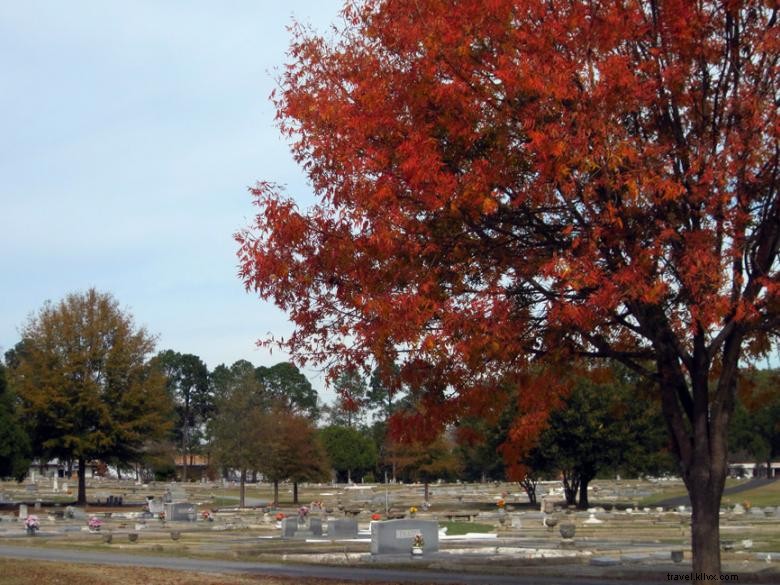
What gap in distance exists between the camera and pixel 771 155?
12625 millimetres

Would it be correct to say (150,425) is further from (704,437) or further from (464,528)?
(704,437)

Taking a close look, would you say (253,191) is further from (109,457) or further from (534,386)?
(109,457)

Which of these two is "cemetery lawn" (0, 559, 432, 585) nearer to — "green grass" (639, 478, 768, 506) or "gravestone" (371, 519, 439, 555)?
"gravestone" (371, 519, 439, 555)

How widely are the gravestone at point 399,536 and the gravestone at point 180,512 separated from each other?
76.7ft

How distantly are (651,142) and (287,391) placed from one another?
494 feet

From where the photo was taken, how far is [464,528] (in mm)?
41125

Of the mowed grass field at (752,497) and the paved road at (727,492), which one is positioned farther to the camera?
the mowed grass field at (752,497)

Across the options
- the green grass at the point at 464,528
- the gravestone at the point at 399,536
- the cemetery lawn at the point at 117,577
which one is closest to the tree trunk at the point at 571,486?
the green grass at the point at 464,528

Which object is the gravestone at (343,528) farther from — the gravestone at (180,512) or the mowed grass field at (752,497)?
the mowed grass field at (752,497)

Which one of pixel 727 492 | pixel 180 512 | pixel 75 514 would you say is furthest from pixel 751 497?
pixel 75 514

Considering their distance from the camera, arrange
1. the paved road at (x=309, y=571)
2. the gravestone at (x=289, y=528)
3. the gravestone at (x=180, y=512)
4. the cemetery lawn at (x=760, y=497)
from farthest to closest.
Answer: the cemetery lawn at (x=760, y=497) → the gravestone at (x=180, y=512) → the gravestone at (x=289, y=528) → the paved road at (x=309, y=571)

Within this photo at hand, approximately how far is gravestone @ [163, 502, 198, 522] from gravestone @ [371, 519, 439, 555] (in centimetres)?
2337

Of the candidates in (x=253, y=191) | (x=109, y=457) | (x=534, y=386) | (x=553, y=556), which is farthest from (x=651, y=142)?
(x=109, y=457)

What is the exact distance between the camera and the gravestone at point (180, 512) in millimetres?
48875
